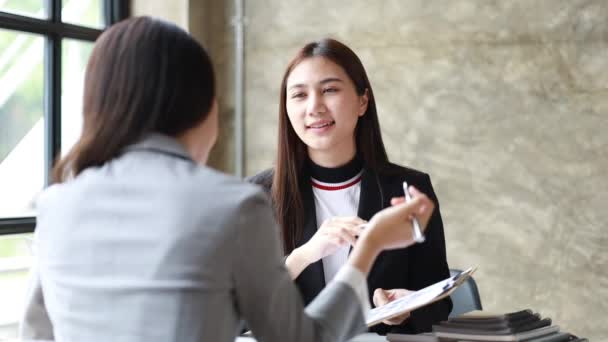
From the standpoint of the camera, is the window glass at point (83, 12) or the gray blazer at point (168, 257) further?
the window glass at point (83, 12)

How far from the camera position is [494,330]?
173cm

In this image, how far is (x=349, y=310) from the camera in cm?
127

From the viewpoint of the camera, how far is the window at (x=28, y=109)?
12.3 ft

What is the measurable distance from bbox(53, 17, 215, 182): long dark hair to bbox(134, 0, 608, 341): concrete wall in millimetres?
2819


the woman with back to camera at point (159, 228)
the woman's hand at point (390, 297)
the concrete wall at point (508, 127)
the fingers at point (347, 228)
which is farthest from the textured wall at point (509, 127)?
the woman with back to camera at point (159, 228)

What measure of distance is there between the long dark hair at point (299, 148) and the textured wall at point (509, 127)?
4.59 feet

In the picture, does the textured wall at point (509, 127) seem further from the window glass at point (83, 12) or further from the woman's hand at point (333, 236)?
the woman's hand at point (333, 236)

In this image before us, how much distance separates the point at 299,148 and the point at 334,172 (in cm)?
16

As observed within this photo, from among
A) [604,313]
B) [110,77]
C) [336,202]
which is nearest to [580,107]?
[604,313]

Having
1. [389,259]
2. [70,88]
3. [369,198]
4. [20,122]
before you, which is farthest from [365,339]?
[70,88]

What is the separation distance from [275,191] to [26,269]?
187 cm

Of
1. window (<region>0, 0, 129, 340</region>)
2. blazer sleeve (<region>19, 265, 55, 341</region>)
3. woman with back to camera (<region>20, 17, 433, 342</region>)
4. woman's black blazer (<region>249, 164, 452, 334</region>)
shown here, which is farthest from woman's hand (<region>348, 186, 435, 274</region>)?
window (<region>0, 0, 129, 340</region>)

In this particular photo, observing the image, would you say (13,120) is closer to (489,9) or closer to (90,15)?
(90,15)

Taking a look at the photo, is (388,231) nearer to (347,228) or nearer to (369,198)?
(347,228)
